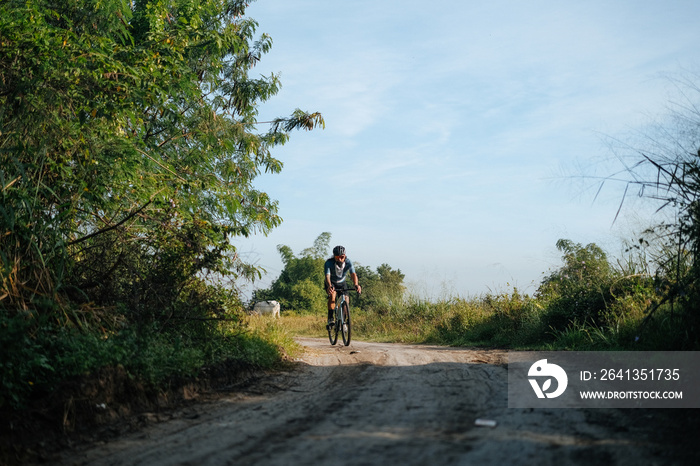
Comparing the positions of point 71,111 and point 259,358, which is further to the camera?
point 259,358

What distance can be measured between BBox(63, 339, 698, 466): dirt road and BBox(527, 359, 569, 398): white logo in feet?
1.35

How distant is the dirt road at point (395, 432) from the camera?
3764 millimetres

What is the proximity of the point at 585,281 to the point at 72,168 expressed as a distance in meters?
10.3

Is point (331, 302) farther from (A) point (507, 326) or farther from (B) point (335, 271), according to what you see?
(A) point (507, 326)

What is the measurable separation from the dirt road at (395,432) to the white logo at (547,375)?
0.41 metres

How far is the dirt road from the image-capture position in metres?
3.76

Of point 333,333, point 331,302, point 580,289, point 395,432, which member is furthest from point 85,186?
point 580,289

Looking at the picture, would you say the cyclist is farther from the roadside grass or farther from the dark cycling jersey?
the roadside grass

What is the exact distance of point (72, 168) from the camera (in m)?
7.64

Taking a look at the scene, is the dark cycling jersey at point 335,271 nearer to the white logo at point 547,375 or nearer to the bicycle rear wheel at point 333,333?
the bicycle rear wheel at point 333,333

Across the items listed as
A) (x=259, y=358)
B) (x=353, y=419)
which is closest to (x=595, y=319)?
(x=259, y=358)

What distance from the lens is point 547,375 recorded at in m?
6.75

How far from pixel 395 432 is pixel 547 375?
3.25 m

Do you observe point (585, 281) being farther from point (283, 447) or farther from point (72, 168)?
point (72, 168)
